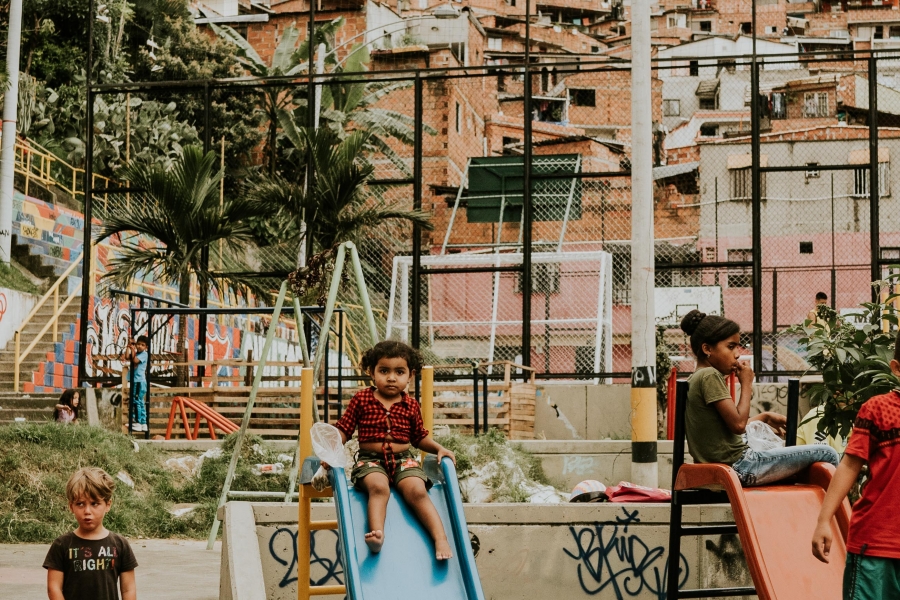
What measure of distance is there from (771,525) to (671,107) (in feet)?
191

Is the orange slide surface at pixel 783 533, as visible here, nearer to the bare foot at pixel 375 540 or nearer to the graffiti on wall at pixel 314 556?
the bare foot at pixel 375 540

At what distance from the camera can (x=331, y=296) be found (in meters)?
8.39

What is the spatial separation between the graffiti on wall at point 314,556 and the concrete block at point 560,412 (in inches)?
330

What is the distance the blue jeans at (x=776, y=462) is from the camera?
584 cm

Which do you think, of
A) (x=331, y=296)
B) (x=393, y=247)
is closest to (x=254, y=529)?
(x=331, y=296)

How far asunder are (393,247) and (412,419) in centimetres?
1561

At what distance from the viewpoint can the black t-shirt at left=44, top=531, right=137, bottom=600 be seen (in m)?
4.34

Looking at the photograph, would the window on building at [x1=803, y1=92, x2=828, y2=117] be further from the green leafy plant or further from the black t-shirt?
the black t-shirt

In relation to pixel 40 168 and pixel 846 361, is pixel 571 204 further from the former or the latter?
pixel 40 168

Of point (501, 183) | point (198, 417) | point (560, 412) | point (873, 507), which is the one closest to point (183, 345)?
point (198, 417)

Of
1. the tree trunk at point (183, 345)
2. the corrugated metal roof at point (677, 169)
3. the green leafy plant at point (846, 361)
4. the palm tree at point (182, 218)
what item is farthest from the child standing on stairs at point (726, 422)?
the corrugated metal roof at point (677, 169)

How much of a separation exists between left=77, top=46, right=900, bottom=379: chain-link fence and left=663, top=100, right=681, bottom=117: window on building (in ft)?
14.2

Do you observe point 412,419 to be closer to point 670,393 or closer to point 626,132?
point 670,393

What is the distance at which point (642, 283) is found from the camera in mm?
10391
